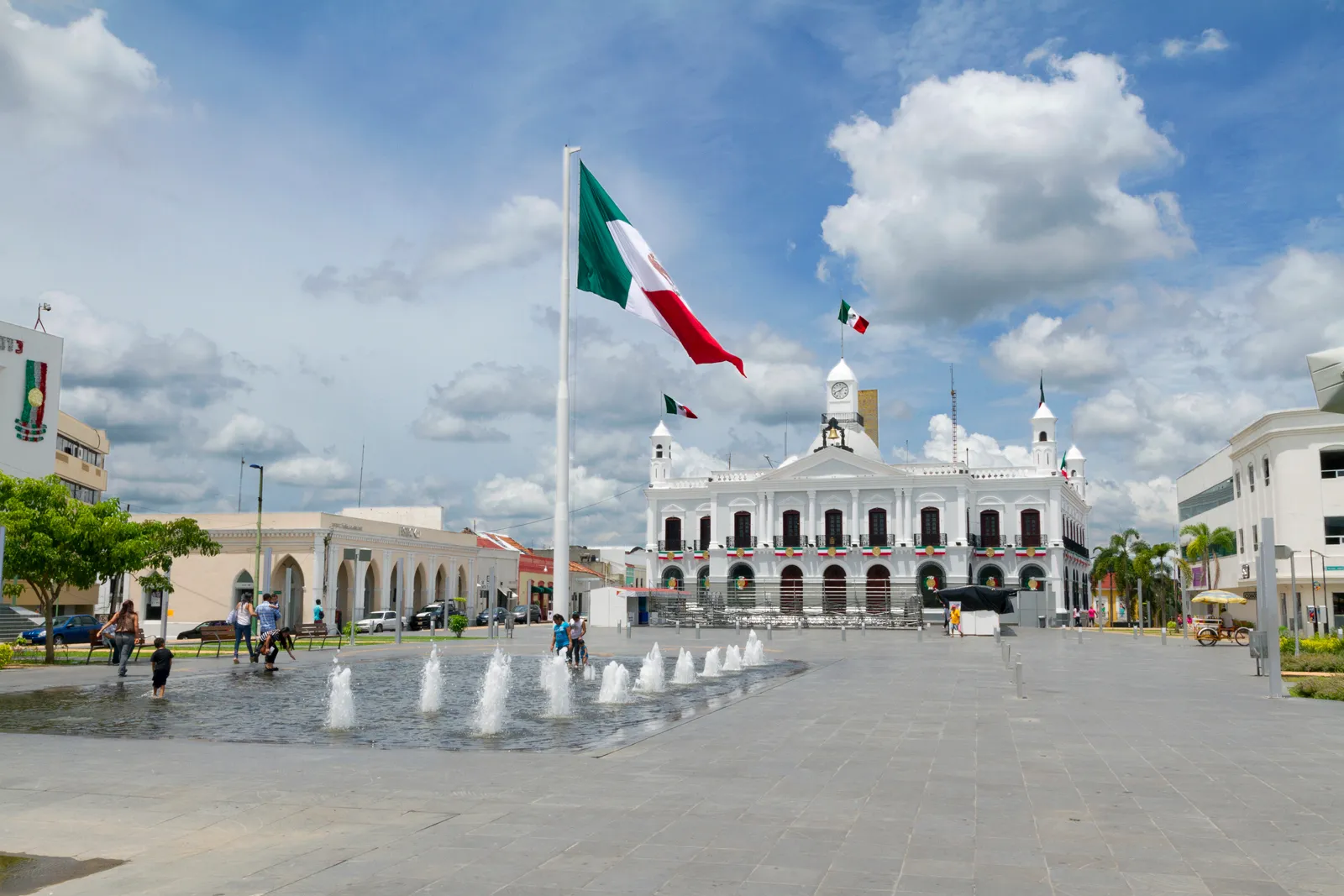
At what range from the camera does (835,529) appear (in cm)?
7188

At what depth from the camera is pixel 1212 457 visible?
60875 millimetres

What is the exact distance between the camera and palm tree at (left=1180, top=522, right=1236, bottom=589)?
51312 mm

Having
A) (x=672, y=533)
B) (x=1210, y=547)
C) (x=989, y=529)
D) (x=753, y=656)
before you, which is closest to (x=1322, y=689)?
(x=753, y=656)

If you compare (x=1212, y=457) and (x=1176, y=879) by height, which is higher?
(x=1212, y=457)

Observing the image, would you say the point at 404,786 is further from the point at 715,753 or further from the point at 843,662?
the point at 843,662

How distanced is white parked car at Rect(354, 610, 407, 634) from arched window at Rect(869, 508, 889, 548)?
33424mm

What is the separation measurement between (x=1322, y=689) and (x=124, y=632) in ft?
70.1

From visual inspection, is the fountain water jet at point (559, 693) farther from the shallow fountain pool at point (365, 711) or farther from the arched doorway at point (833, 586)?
the arched doorway at point (833, 586)

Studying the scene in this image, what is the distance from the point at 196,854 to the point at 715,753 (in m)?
5.61

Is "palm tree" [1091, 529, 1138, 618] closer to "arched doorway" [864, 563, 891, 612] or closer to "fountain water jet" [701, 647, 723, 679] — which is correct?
"arched doorway" [864, 563, 891, 612]

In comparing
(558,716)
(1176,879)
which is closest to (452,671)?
(558,716)

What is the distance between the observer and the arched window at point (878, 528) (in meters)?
70.6

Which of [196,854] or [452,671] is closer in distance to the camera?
[196,854]

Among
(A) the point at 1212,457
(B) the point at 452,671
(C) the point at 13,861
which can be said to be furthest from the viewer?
(A) the point at 1212,457
